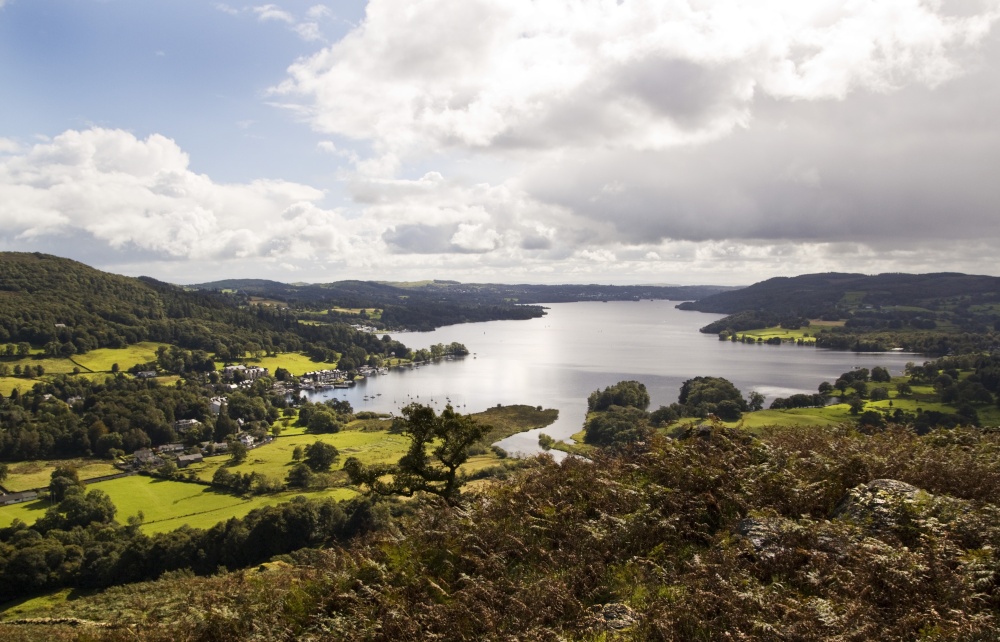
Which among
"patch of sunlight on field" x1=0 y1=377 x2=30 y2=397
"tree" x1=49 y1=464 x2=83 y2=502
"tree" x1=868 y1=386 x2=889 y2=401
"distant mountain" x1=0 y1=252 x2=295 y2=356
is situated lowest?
"tree" x1=49 y1=464 x2=83 y2=502

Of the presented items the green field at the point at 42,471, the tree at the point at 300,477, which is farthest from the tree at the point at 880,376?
the green field at the point at 42,471

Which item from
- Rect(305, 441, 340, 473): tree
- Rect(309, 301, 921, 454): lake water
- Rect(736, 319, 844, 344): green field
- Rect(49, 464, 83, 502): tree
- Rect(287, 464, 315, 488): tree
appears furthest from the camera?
Rect(736, 319, 844, 344): green field

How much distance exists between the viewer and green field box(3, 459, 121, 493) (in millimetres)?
55997

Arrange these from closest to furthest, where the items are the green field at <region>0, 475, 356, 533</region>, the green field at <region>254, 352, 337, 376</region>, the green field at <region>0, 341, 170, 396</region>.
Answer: the green field at <region>0, 475, 356, 533</region>
the green field at <region>0, 341, 170, 396</region>
the green field at <region>254, 352, 337, 376</region>

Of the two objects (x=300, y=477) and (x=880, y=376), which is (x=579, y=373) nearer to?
(x=880, y=376)

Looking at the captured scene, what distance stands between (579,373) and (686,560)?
111 metres

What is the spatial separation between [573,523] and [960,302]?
238467mm

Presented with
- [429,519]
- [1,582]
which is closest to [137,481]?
[1,582]

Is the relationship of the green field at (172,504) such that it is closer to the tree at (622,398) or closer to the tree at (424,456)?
the tree at (424,456)

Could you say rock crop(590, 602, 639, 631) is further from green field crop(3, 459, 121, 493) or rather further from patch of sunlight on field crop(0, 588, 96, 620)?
green field crop(3, 459, 121, 493)

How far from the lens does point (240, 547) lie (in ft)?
115

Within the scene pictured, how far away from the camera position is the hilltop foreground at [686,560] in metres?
6.05

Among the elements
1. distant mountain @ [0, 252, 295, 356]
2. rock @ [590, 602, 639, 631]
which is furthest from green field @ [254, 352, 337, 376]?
rock @ [590, 602, 639, 631]

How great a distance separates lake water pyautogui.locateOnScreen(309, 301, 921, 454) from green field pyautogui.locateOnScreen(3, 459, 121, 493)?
132ft
